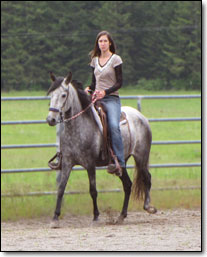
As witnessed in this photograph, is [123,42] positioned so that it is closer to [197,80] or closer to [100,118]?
[197,80]

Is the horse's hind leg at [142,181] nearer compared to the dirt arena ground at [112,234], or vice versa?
the dirt arena ground at [112,234]

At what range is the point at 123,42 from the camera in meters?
37.2

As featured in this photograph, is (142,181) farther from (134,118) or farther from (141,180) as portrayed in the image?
(134,118)

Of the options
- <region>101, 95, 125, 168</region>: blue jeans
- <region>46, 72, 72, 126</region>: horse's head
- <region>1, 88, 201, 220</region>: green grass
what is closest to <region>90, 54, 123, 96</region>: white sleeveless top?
<region>101, 95, 125, 168</region>: blue jeans

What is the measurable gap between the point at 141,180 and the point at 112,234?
1.67m

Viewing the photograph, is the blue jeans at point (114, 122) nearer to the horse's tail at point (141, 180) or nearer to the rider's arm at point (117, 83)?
the rider's arm at point (117, 83)

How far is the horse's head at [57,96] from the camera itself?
6762 mm

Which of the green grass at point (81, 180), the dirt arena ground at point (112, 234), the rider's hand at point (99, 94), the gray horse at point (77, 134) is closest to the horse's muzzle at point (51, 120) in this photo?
the gray horse at point (77, 134)

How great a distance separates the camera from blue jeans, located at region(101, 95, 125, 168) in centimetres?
745

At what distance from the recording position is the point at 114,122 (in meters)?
7.45

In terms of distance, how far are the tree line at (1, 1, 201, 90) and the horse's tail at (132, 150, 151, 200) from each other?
2495 cm

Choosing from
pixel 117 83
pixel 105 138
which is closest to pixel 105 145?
pixel 105 138

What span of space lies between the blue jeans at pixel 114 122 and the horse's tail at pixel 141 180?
32.4 inches

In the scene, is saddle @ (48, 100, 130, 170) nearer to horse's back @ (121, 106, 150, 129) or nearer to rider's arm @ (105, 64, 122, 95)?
rider's arm @ (105, 64, 122, 95)
